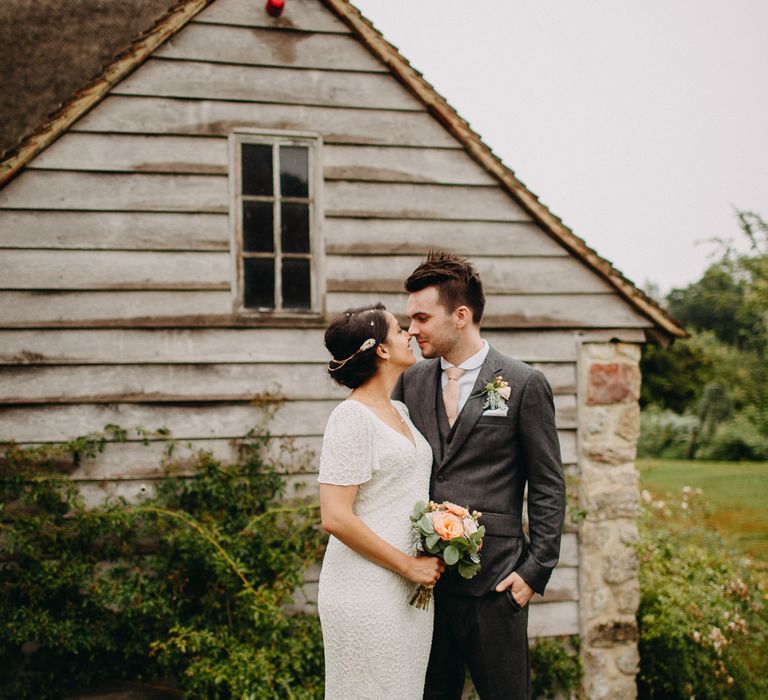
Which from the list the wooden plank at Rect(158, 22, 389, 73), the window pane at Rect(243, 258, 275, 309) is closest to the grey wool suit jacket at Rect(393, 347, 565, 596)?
the window pane at Rect(243, 258, 275, 309)

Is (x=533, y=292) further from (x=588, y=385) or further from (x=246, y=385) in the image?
(x=246, y=385)

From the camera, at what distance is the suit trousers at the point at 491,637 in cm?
282

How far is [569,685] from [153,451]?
11.1 ft

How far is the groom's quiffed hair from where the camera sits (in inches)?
121

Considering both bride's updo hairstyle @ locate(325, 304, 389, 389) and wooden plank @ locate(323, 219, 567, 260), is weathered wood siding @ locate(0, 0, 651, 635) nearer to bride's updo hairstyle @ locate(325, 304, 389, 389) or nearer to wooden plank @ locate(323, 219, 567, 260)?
wooden plank @ locate(323, 219, 567, 260)

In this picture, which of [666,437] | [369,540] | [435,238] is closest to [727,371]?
[666,437]

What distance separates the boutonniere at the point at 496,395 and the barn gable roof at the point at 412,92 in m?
2.36

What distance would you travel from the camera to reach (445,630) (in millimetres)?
2953

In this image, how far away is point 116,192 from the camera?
4.48 m

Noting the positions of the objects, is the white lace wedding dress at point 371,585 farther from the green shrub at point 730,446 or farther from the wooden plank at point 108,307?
the green shrub at point 730,446

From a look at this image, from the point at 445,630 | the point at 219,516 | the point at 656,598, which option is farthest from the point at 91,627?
the point at 656,598

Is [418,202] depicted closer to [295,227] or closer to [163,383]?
[295,227]

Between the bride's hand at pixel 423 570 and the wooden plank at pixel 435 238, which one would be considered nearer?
the bride's hand at pixel 423 570

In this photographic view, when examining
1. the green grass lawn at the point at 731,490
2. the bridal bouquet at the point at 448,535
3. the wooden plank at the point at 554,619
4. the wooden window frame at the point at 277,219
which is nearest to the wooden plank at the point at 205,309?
the wooden window frame at the point at 277,219
